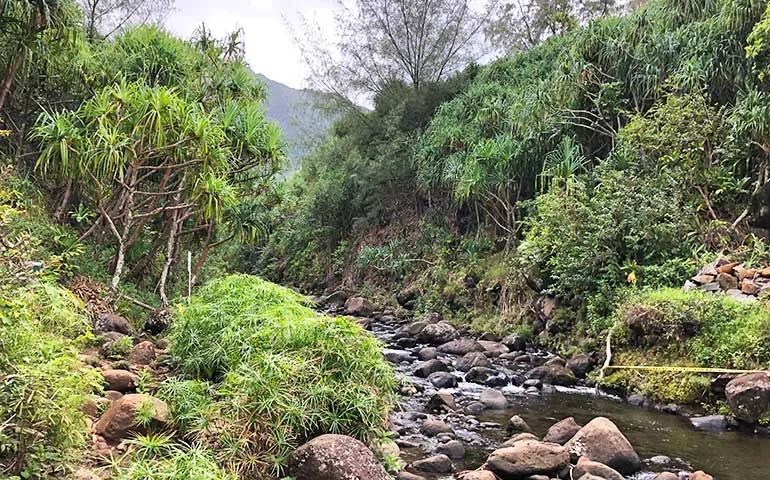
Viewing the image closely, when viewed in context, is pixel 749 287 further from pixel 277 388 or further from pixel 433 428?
pixel 277 388

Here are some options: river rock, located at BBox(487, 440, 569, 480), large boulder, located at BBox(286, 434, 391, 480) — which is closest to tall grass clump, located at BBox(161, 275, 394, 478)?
large boulder, located at BBox(286, 434, 391, 480)

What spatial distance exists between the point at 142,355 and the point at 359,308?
9768mm

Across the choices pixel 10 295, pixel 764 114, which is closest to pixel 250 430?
pixel 10 295

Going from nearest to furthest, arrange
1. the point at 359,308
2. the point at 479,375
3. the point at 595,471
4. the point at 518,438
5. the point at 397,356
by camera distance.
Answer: the point at 595,471 < the point at 518,438 < the point at 479,375 < the point at 397,356 < the point at 359,308

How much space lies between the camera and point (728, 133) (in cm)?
962

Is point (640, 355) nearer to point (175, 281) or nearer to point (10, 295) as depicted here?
point (10, 295)

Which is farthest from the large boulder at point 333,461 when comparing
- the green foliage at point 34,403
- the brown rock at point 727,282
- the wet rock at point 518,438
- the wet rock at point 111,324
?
the brown rock at point 727,282

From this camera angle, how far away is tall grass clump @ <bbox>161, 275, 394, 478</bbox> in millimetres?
3703

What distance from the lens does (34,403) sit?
2.65 meters

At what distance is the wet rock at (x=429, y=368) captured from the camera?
8250 millimetres

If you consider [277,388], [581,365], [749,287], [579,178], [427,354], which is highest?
[579,178]

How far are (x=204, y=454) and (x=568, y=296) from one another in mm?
7816

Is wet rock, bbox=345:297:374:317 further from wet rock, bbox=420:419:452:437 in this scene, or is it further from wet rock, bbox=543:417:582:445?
wet rock, bbox=543:417:582:445

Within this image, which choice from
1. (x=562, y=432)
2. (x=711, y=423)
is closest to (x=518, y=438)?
(x=562, y=432)
